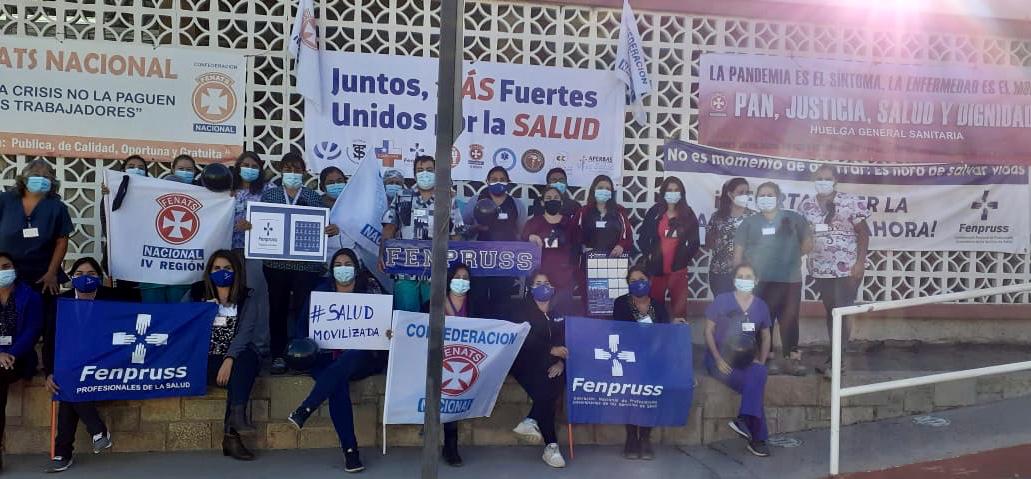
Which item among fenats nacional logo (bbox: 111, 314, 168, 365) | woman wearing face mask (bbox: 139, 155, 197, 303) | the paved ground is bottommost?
the paved ground

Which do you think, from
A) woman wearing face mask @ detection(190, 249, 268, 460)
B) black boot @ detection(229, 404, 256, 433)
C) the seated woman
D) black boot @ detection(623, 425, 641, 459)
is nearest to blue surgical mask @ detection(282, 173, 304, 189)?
woman wearing face mask @ detection(190, 249, 268, 460)

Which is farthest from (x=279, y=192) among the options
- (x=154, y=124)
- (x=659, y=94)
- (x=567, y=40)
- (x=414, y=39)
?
(x=659, y=94)

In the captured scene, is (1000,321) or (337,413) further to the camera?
(1000,321)

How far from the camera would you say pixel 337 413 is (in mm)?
5883

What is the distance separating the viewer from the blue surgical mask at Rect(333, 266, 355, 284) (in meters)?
6.29

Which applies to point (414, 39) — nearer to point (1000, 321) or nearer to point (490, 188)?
point (490, 188)

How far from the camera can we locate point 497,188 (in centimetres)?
722

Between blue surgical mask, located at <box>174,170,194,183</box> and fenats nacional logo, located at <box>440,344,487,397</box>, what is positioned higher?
blue surgical mask, located at <box>174,170,194,183</box>

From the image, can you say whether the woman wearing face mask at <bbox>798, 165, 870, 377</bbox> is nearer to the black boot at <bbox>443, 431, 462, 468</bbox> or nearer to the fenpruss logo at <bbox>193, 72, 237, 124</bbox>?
the black boot at <bbox>443, 431, 462, 468</bbox>

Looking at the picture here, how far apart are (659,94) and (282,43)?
11.8 feet

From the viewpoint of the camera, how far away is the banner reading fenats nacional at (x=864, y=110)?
8.39m

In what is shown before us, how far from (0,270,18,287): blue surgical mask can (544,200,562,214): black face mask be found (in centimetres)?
393

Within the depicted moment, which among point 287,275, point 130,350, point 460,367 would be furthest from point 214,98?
point 460,367

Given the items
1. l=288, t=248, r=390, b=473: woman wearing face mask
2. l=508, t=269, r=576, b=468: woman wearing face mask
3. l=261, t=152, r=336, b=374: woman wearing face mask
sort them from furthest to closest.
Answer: l=261, t=152, r=336, b=374: woman wearing face mask
l=508, t=269, r=576, b=468: woman wearing face mask
l=288, t=248, r=390, b=473: woman wearing face mask
